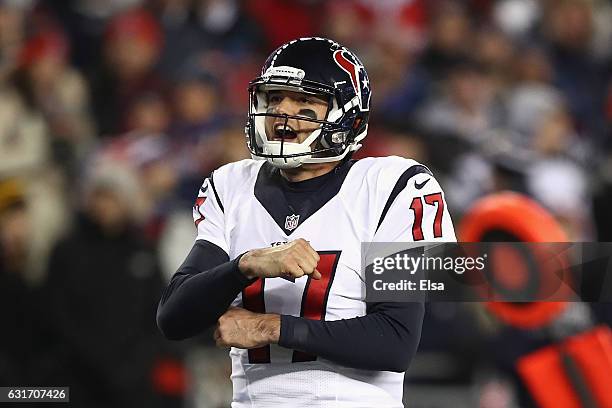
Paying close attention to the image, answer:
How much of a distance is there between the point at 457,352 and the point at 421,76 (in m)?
2.35

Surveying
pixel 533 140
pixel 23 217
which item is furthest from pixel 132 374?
pixel 533 140

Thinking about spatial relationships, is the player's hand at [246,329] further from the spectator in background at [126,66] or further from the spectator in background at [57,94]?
the spectator in background at [126,66]

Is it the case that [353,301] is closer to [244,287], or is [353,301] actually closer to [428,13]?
[244,287]

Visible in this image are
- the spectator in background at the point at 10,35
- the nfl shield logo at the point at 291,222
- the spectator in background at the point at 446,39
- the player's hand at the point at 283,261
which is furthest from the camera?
the spectator in background at the point at 446,39

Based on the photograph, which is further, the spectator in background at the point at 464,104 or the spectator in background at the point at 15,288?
the spectator in background at the point at 464,104

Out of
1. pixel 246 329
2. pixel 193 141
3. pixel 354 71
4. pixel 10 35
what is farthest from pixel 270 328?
pixel 10 35

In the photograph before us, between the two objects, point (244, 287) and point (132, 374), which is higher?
point (244, 287)

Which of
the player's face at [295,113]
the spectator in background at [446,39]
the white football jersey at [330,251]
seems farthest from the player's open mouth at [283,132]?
the spectator in background at [446,39]

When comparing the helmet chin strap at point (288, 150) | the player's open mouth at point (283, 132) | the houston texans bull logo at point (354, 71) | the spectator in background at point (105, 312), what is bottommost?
the spectator in background at point (105, 312)

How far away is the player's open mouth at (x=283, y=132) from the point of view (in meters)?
2.94

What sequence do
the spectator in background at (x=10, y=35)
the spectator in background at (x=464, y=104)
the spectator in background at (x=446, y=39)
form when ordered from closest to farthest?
the spectator in background at (x=10, y=35) < the spectator in background at (x=464, y=104) < the spectator in background at (x=446, y=39)

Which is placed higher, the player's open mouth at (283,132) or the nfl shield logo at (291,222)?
the player's open mouth at (283,132)

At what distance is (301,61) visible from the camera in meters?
2.99

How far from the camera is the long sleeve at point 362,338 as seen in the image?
264 cm
